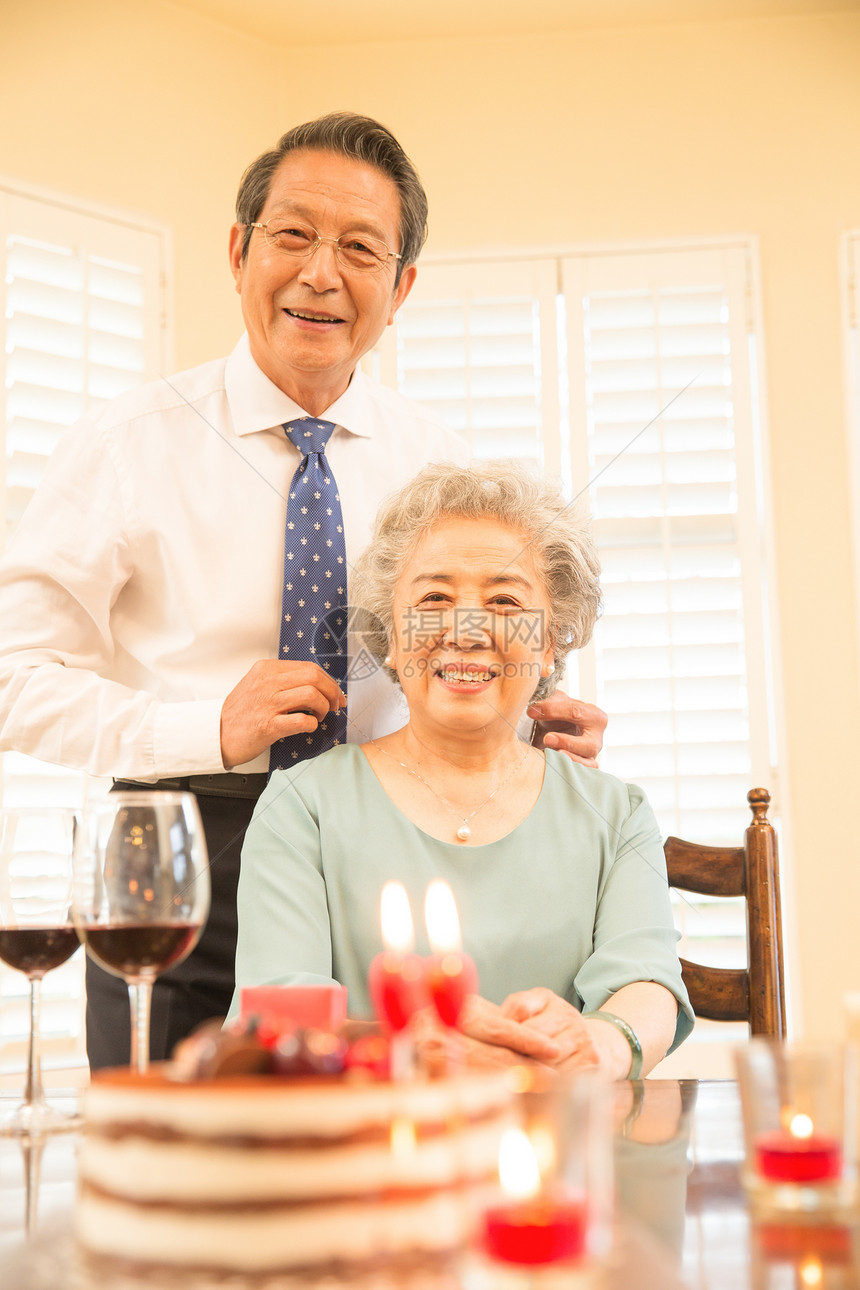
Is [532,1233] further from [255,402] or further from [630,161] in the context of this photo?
[630,161]

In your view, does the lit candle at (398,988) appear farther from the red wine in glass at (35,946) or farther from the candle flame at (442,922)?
the red wine in glass at (35,946)

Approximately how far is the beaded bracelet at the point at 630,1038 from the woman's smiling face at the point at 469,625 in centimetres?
44

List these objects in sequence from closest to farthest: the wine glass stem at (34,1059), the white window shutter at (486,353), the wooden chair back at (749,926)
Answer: the wine glass stem at (34,1059) → the wooden chair back at (749,926) → the white window shutter at (486,353)

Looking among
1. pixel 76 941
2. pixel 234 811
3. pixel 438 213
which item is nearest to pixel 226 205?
pixel 438 213

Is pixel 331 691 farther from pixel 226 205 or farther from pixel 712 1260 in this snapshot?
pixel 226 205

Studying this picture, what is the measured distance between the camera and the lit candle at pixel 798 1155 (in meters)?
0.77

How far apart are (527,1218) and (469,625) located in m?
1.15

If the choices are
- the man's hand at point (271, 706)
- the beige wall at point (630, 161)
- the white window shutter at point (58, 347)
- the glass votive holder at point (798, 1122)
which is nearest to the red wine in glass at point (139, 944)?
the glass votive holder at point (798, 1122)

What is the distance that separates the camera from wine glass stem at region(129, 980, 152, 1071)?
2.81 ft

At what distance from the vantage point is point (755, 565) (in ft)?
11.0

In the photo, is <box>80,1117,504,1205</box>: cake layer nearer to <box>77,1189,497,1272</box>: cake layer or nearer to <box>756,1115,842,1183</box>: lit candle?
<box>77,1189,497,1272</box>: cake layer

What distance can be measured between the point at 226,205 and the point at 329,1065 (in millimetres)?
3277

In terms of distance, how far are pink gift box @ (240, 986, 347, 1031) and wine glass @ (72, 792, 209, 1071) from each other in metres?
0.10

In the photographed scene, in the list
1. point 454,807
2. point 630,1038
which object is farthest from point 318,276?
point 630,1038
